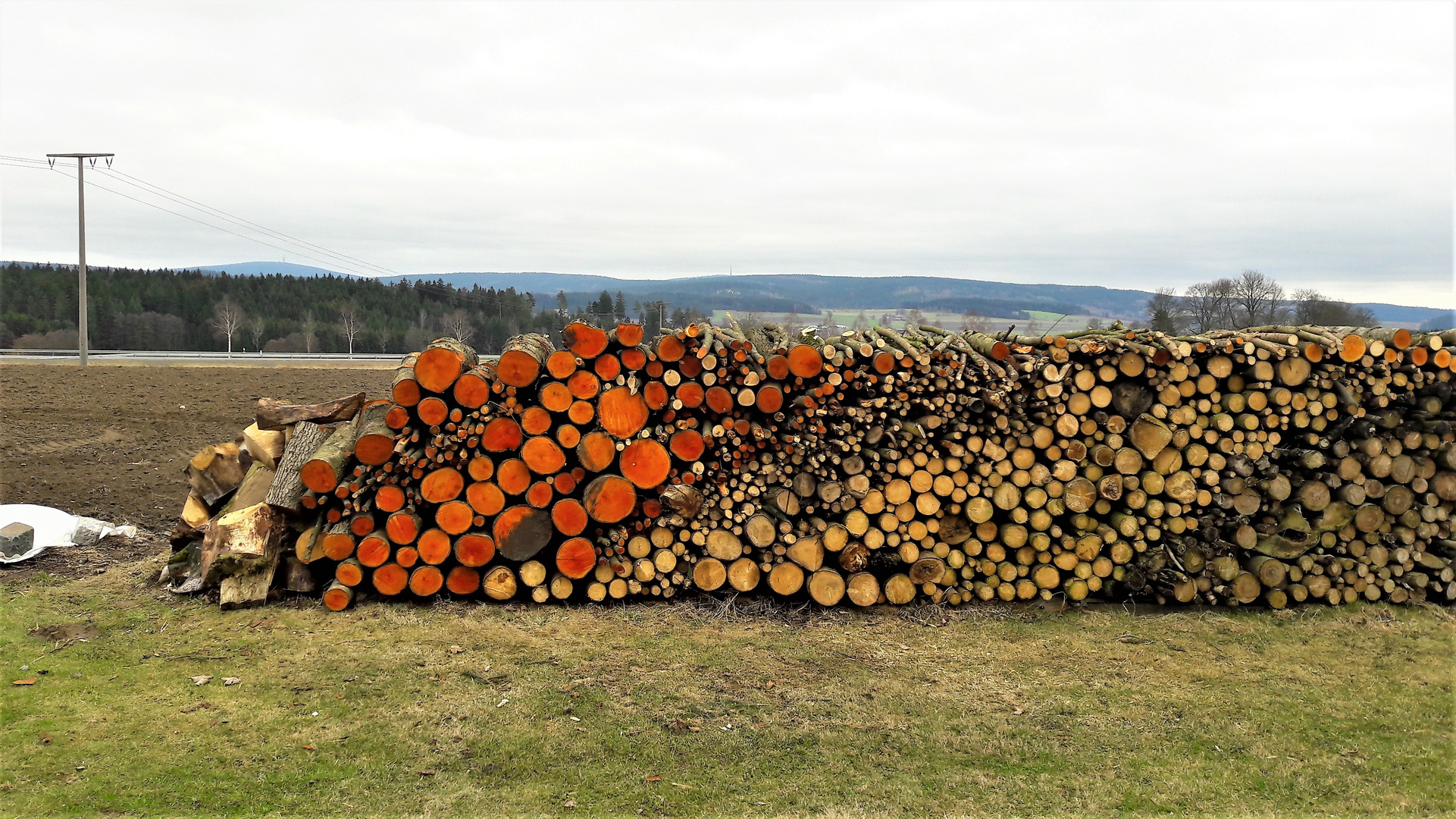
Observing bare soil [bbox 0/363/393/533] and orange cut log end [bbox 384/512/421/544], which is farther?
bare soil [bbox 0/363/393/533]

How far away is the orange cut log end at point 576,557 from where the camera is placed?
6.50 metres

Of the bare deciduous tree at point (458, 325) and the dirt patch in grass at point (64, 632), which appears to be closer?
the dirt patch in grass at point (64, 632)

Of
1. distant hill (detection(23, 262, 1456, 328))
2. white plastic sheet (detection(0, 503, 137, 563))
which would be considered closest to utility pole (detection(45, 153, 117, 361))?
white plastic sheet (detection(0, 503, 137, 563))

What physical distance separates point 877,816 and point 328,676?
3584mm

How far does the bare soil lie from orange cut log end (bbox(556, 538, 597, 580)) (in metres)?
4.66

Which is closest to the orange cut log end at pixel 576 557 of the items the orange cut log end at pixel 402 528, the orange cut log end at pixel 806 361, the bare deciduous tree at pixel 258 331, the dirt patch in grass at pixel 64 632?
the orange cut log end at pixel 402 528

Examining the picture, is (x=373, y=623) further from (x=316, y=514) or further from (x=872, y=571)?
(x=872, y=571)

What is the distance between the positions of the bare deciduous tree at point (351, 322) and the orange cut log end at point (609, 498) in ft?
163

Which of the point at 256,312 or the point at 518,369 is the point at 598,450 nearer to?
the point at 518,369

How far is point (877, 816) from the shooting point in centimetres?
368

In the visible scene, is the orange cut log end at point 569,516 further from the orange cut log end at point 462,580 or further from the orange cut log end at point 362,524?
the orange cut log end at point 362,524

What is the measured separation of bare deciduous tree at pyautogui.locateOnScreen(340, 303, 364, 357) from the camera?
171 ft

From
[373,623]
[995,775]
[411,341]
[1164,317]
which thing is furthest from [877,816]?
[411,341]

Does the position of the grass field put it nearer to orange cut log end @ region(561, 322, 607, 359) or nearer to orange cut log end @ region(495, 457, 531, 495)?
orange cut log end @ region(495, 457, 531, 495)
